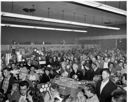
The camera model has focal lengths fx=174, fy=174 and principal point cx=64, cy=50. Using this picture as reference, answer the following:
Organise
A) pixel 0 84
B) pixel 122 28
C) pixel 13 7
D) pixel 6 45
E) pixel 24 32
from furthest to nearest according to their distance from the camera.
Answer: pixel 122 28 → pixel 24 32 → pixel 6 45 → pixel 13 7 → pixel 0 84

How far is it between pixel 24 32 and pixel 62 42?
2564mm

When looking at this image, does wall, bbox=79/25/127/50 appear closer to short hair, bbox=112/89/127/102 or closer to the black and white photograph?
the black and white photograph

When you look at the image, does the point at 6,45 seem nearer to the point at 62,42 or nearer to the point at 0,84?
the point at 62,42

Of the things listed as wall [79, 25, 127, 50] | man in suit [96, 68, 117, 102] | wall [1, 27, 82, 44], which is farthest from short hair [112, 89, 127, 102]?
wall [79, 25, 127, 50]

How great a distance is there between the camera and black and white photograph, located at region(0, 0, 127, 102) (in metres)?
2.85

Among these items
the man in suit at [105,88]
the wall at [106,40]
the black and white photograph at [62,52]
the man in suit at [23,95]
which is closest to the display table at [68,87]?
the black and white photograph at [62,52]

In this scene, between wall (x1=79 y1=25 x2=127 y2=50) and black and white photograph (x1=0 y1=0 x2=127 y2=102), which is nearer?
black and white photograph (x1=0 y1=0 x2=127 y2=102)

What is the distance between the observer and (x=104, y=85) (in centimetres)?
291

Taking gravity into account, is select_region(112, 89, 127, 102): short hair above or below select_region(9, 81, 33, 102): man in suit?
above

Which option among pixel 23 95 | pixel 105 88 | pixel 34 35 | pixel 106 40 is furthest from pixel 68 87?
pixel 106 40

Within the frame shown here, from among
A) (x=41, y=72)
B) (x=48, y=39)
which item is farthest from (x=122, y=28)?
(x=41, y=72)

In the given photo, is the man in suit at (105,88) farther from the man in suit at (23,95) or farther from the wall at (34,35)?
the wall at (34,35)

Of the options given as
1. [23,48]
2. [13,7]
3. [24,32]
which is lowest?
[23,48]

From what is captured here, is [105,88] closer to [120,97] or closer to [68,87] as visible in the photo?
[68,87]
